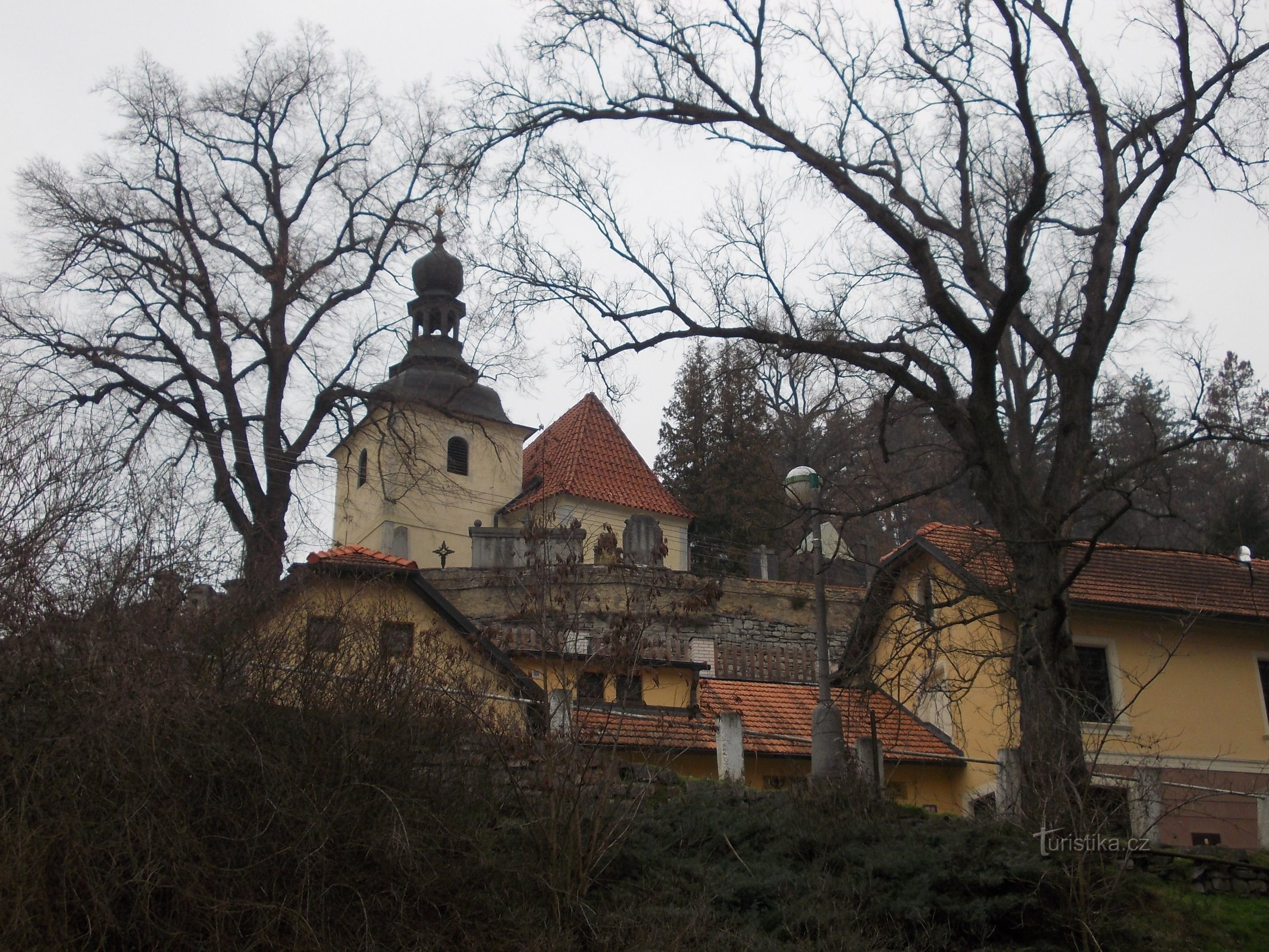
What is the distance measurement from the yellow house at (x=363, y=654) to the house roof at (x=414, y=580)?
0.04 meters

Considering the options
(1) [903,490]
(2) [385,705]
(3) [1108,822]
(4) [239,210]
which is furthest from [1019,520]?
(1) [903,490]

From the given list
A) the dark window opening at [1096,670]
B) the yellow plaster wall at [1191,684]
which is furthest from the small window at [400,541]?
the yellow plaster wall at [1191,684]

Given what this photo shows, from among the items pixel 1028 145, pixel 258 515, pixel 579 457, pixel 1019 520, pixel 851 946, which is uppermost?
pixel 579 457

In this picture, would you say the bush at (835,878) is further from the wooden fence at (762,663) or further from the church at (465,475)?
the church at (465,475)

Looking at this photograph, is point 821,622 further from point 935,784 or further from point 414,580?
point 935,784

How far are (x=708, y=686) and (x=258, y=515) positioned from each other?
29.3 feet

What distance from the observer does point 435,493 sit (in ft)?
110

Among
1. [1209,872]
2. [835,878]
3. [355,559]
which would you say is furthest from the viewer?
[355,559]

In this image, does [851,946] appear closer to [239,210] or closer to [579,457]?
[239,210]

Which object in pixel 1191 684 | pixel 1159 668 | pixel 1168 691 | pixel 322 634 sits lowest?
pixel 322 634

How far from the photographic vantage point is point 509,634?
11.6m

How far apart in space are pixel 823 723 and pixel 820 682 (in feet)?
→ 1.38

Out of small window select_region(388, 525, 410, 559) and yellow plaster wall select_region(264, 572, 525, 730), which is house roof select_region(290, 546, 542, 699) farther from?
small window select_region(388, 525, 410, 559)

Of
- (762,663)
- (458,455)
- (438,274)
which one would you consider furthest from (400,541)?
(762,663)
